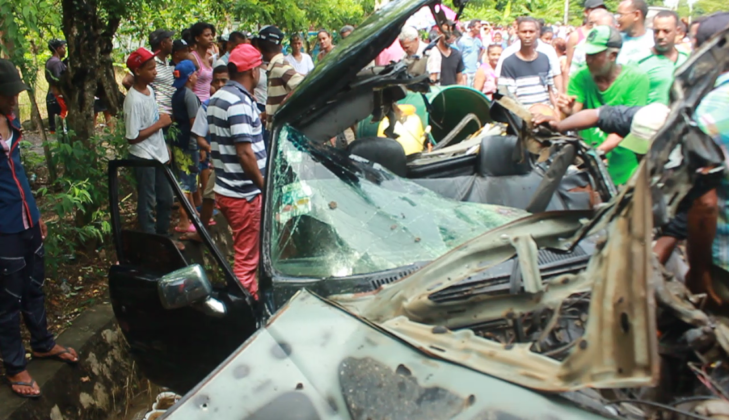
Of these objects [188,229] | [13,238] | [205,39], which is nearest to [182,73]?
[205,39]

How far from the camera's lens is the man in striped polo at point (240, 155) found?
4059 millimetres

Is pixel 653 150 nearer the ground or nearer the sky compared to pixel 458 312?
nearer the sky

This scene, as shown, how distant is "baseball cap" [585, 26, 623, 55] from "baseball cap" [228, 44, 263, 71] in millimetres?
2308

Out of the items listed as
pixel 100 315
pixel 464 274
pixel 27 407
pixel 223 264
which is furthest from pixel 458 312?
pixel 100 315

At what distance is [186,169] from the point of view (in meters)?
5.55

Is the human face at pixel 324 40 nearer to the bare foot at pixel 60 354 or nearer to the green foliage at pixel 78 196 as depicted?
the green foliage at pixel 78 196

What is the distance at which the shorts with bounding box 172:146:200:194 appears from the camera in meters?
5.57

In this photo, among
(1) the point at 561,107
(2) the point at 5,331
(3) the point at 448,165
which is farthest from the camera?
(1) the point at 561,107

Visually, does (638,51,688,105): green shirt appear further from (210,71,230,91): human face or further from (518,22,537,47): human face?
(210,71,230,91): human face

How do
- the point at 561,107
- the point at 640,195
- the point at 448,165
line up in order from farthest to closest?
the point at 561,107, the point at 448,165, the point at 640,195

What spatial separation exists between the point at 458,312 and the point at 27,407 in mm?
2362

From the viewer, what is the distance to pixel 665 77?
507 centimetres

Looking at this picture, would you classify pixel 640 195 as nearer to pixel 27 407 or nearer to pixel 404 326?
pixel 404 326

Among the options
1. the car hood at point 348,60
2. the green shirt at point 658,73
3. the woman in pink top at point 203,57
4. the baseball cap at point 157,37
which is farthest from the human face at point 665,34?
the baseball cap at point 157,37
